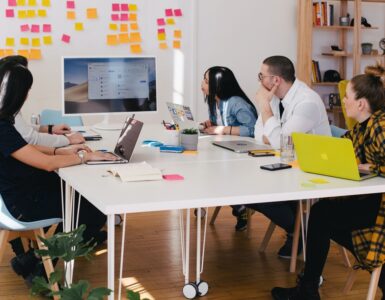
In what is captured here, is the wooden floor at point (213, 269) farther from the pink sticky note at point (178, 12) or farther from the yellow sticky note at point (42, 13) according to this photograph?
the pink sticky note at point (178, 12)

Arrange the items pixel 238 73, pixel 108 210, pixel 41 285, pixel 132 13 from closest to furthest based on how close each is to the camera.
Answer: pixel 41 285, pixel 108 210, pixel 132 13, pixel 238 73

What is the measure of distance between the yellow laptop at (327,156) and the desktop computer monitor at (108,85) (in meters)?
1.74

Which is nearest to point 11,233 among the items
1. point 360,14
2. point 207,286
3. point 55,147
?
point 55,147

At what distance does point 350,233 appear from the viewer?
257 centimetres

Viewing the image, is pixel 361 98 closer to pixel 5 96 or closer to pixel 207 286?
pixel 207 286

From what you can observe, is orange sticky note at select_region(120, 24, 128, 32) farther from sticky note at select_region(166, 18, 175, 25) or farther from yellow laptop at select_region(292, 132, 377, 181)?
yellow laptop at select_region(292, 132, 377, 181)

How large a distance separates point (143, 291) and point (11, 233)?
0.70 metres

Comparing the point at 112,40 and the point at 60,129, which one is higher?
the point at 112,40

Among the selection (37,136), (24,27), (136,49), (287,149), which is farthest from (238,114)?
(24,27)

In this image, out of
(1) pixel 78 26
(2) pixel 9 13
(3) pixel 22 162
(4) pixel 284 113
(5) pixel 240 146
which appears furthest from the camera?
Answer: (1) pixel 78 26

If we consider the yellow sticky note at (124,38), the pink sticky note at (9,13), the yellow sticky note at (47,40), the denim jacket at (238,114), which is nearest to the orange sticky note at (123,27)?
the yellow sticky note at (124,38)

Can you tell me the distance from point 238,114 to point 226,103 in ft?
0.51

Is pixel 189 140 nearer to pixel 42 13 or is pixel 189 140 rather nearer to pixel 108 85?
pixel 108 85

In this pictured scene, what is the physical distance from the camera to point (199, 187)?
91.9 inches
